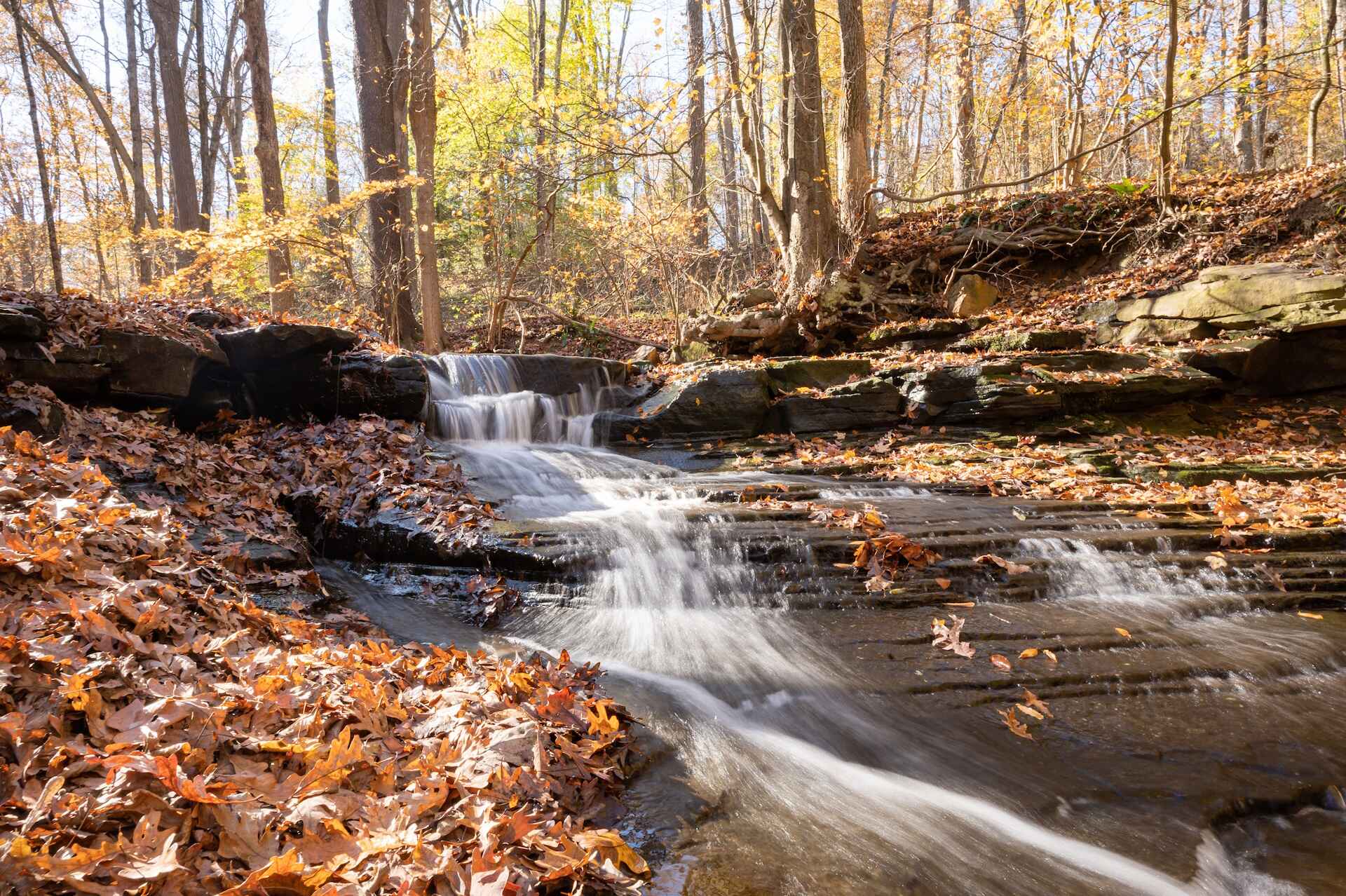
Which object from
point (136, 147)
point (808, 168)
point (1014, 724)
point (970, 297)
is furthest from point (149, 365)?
point (136, 147)

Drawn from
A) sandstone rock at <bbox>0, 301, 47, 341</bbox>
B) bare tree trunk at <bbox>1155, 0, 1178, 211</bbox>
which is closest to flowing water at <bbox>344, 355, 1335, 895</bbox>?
sandstone rock at <bbox>0, 301, 47, 341</bbox>

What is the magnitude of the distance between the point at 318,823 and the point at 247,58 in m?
13.7

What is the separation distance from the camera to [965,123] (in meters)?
15.8

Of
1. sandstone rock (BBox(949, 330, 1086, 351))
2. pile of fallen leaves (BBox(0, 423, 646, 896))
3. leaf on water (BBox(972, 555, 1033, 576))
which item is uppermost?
sandstone rock (BBox(949, 330, 1086, 351))

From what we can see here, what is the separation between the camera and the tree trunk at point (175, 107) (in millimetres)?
14469

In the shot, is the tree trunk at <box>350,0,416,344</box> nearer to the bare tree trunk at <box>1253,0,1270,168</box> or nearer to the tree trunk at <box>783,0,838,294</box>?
the tree trunk at <box>783,0,838,294</box>

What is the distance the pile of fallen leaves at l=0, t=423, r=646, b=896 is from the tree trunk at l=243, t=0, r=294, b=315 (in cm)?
959

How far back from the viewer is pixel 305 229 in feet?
35.0

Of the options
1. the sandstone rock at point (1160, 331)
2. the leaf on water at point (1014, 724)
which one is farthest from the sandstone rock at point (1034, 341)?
the leaf on water at point (1014, 724)

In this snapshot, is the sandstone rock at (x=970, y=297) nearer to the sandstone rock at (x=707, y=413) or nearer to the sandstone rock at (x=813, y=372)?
the sandstone rock at (x=813, y=372)

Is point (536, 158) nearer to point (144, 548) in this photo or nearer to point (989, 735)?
point (144, 548)

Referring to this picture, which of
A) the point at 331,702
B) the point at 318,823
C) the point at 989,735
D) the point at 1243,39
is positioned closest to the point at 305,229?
the point at 331,702

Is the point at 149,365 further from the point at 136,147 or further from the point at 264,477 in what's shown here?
the point at 136,147

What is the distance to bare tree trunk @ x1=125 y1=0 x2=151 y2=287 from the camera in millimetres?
A: 16812
